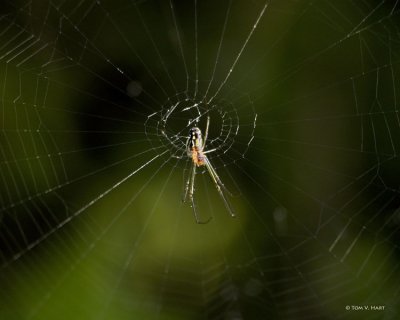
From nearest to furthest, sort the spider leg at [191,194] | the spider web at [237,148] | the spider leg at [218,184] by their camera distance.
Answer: the spider web at [237,148] → the spider leg at [218,184] → the spider leg at [191,194]

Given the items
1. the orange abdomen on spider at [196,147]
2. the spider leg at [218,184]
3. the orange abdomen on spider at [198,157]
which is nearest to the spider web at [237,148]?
the spider leg at [218,184]

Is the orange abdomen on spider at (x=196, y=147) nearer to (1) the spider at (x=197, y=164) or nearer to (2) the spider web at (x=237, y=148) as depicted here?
(1) the spider at (x=197, y=164)

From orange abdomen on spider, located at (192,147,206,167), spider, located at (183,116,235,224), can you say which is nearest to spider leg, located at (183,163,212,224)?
spider, located at (183,116,235,224)

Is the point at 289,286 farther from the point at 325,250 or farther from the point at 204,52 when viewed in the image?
the point at 204,52

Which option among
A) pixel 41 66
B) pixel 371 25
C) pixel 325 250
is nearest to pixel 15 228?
pixel 41 66

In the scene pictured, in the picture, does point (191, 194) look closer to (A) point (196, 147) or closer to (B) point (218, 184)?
(B) point (218, 184)

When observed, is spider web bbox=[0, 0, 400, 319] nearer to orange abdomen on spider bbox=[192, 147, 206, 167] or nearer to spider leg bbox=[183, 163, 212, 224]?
spider leg bbox=[183, 163, 212, 224]
